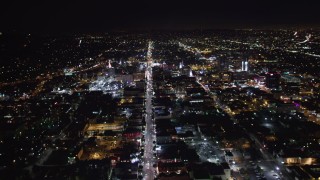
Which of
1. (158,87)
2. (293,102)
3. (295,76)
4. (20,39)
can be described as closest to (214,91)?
(158,87)

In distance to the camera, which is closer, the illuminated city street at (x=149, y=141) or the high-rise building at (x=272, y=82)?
the illuminated city street at (x=149, y=141)

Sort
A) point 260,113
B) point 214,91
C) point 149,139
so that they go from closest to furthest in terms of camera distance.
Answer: point 149,139
point 260,113
point 214,91

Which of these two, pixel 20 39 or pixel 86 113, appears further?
pixel 20 39

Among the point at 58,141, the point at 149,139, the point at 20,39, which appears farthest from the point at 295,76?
the point at 20,39

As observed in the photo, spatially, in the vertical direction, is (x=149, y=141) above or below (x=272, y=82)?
below

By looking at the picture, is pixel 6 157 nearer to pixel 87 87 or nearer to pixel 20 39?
pixel 87 87

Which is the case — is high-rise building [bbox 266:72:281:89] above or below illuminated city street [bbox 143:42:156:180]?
above

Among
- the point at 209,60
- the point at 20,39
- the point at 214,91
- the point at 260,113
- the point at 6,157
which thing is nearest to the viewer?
the point at 6,157

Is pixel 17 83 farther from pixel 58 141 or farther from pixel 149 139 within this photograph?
pixel 149 139

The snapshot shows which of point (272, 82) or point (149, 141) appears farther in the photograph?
point (272, 82)

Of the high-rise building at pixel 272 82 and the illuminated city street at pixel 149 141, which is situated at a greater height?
the high-rise building at pixel 272 82

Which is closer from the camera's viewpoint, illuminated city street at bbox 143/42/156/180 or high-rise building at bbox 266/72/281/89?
illuminated city street at bbox 143/42/156/180
